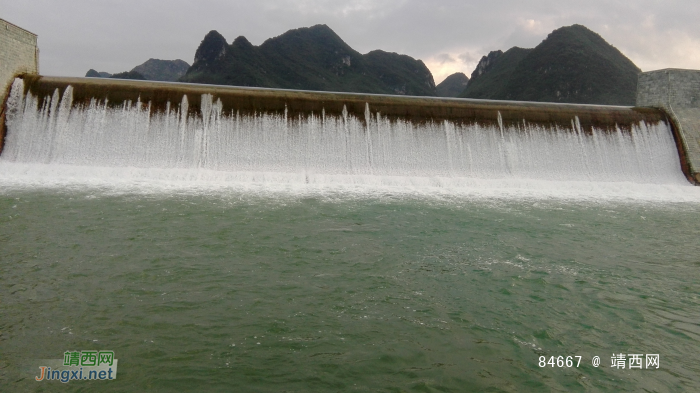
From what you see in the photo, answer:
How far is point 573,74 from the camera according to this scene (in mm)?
62906

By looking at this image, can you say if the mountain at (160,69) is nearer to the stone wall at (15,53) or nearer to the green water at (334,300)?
the stone wall at (15,53)

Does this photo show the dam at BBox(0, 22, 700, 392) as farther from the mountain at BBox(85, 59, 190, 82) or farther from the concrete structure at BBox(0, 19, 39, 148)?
the mountain at BBox(85, 59, 190, 82)

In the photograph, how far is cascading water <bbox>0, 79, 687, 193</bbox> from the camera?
45.0 feet

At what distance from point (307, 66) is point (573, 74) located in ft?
171

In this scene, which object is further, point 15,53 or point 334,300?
point 15,53

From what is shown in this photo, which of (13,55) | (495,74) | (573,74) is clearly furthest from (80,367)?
(495,74)

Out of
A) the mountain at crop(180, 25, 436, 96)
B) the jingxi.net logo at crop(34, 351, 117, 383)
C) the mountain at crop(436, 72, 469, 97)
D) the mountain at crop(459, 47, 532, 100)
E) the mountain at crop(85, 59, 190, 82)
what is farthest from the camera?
the mountain at crop(436, 72, 469, 97)

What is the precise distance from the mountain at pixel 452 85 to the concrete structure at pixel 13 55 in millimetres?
142105

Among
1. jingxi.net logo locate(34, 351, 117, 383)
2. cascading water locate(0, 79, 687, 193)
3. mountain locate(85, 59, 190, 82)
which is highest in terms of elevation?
mountain locate(85, 59, 190, 82)

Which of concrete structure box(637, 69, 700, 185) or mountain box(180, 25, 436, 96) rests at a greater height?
mountain box(180, 25, 436, 96)

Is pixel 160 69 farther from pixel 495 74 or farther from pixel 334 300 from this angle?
pixel 334 300

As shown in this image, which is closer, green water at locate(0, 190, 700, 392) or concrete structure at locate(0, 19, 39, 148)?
green water at locate(0, 190, 700, 392)

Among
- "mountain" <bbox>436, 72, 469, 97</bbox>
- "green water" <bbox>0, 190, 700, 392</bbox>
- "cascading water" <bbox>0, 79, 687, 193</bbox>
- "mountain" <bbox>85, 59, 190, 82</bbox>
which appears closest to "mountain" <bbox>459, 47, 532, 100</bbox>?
"mountain" <bbox>436, 72, 469, 97</bbox>

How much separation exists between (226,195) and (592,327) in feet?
28.9
